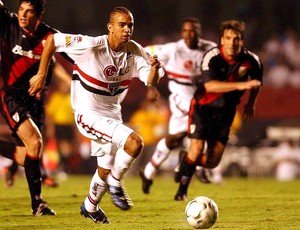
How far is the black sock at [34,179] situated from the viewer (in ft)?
29.6

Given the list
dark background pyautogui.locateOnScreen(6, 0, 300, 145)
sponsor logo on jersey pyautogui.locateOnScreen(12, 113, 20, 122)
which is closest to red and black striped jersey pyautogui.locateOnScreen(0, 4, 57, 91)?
sponsor logo on jersey pyautogui.locateOnScreen(12, 113, 20, 122)

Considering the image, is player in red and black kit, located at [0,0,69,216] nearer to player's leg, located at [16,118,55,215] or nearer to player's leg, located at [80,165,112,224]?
player's leg, located at [16,118,55,215]

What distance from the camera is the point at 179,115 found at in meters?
12.3

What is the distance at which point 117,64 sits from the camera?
8352 millimetres

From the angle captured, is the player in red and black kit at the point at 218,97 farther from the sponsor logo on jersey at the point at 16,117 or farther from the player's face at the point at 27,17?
the sponsor logo on jersey at the point at 16,117

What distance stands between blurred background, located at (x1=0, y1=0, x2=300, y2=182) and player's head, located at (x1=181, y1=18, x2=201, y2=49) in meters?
5.95

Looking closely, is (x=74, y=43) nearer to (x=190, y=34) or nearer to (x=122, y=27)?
(x=122, y=27)

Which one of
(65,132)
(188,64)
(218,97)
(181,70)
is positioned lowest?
(65,132)

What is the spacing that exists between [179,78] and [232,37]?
2585 millimetres

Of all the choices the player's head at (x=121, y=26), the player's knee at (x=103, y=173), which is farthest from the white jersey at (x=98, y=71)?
the player's knee at (x=103, y=173)

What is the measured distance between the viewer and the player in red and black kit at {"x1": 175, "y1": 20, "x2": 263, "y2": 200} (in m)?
9.98

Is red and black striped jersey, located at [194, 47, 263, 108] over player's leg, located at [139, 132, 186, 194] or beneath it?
over

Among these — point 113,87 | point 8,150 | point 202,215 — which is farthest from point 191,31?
point 202,215

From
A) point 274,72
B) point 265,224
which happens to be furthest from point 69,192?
point 274,72
